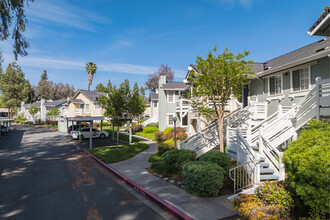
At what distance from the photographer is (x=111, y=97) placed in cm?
→ 1647

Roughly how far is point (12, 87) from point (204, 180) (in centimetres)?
8423

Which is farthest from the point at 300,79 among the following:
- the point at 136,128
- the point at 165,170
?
the point at 136,128

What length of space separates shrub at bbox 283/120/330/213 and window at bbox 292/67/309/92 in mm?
6572

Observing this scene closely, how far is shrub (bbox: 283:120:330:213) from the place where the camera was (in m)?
4.18

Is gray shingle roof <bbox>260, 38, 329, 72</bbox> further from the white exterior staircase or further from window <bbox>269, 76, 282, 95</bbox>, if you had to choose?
the white exterior staircase

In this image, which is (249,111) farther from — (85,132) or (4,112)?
(4,112)

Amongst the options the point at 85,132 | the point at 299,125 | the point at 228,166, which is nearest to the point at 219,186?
the point at 228,166

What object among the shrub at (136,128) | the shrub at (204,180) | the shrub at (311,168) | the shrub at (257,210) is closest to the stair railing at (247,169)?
the shrub at (204,180)

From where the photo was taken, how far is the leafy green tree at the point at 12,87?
226 ft

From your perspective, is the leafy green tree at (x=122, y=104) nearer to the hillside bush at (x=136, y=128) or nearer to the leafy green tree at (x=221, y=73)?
the leafy green tree at (x=221, y=73)

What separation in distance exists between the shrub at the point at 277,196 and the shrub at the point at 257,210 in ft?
0.57

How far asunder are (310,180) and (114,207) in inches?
221

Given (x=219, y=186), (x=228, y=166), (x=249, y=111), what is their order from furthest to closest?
(x=249, y=111) → (x=228, y=166) → (x=219, y=186)

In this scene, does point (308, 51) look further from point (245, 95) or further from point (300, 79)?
point (245, 95)
